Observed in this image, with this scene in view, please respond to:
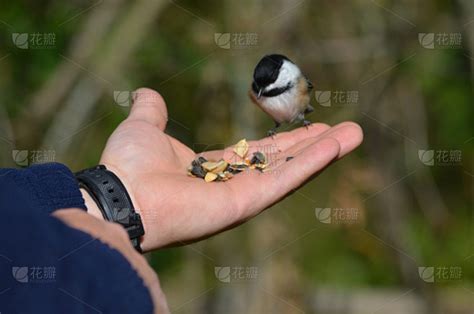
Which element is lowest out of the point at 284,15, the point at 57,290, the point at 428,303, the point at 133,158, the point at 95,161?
the point at 428,303

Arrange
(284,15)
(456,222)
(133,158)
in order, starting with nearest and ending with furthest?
(133,158)
(284,15)
(456,222)

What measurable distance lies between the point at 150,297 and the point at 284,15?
2115 mm

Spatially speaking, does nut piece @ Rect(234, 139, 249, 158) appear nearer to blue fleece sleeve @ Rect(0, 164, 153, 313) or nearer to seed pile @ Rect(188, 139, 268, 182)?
seed pile @ Rect(188, 139, 268, 182)

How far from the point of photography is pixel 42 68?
258cm

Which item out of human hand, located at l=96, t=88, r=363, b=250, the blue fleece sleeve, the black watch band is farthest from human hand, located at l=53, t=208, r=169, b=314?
human hand, located at l=96, t=88, r=363, b=250

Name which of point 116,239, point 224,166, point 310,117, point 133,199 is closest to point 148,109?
point 224,166

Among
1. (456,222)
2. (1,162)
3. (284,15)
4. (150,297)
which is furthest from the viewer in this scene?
(456,222)

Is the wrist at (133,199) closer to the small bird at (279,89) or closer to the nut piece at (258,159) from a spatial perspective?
the nut piece at (258,159)

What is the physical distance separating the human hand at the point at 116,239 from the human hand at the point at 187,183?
0.86 m

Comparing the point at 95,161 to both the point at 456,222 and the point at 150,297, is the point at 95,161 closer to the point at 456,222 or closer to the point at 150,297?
the point at 456,222

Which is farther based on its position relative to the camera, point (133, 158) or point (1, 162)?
point (1, 162)

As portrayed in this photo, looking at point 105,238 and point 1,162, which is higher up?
point 105,238

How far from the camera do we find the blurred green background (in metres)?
2.54

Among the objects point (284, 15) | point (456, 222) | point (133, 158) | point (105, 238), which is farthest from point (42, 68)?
point (105, 238)
